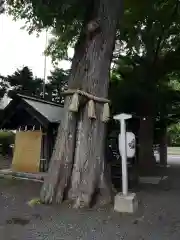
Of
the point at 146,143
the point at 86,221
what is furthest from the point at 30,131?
the point at 86,221

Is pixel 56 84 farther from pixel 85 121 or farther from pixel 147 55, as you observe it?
pixel 85 121

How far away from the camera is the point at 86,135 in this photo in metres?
10.4

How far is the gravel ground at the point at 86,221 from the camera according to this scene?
7.18m

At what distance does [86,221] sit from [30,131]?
9389 millimetres

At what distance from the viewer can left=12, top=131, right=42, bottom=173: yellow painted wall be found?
Result: 16.8m

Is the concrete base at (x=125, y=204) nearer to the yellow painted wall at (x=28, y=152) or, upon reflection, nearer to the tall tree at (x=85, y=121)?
the tall tree at (x=85, y=121)

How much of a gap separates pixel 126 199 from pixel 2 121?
10182 millimetres

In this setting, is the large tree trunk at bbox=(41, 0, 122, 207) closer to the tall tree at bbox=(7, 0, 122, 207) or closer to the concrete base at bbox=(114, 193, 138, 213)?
the tall tree at bbox=(7, 0, 122, 207)

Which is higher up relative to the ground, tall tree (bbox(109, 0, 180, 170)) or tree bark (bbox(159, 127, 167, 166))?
tall tree (bbox(109, 0, 180, 170))

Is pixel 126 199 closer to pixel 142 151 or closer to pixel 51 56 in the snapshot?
pixel 142 151

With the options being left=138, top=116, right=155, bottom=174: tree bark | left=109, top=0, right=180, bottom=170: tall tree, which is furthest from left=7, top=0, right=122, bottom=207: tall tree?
left=138, top=116, right=155, bottom=174: tree bark

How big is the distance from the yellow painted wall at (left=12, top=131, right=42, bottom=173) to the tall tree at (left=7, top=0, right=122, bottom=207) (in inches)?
252

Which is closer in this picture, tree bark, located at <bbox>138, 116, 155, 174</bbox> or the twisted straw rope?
the twisted straw rope

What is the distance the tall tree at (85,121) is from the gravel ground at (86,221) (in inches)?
25.3
